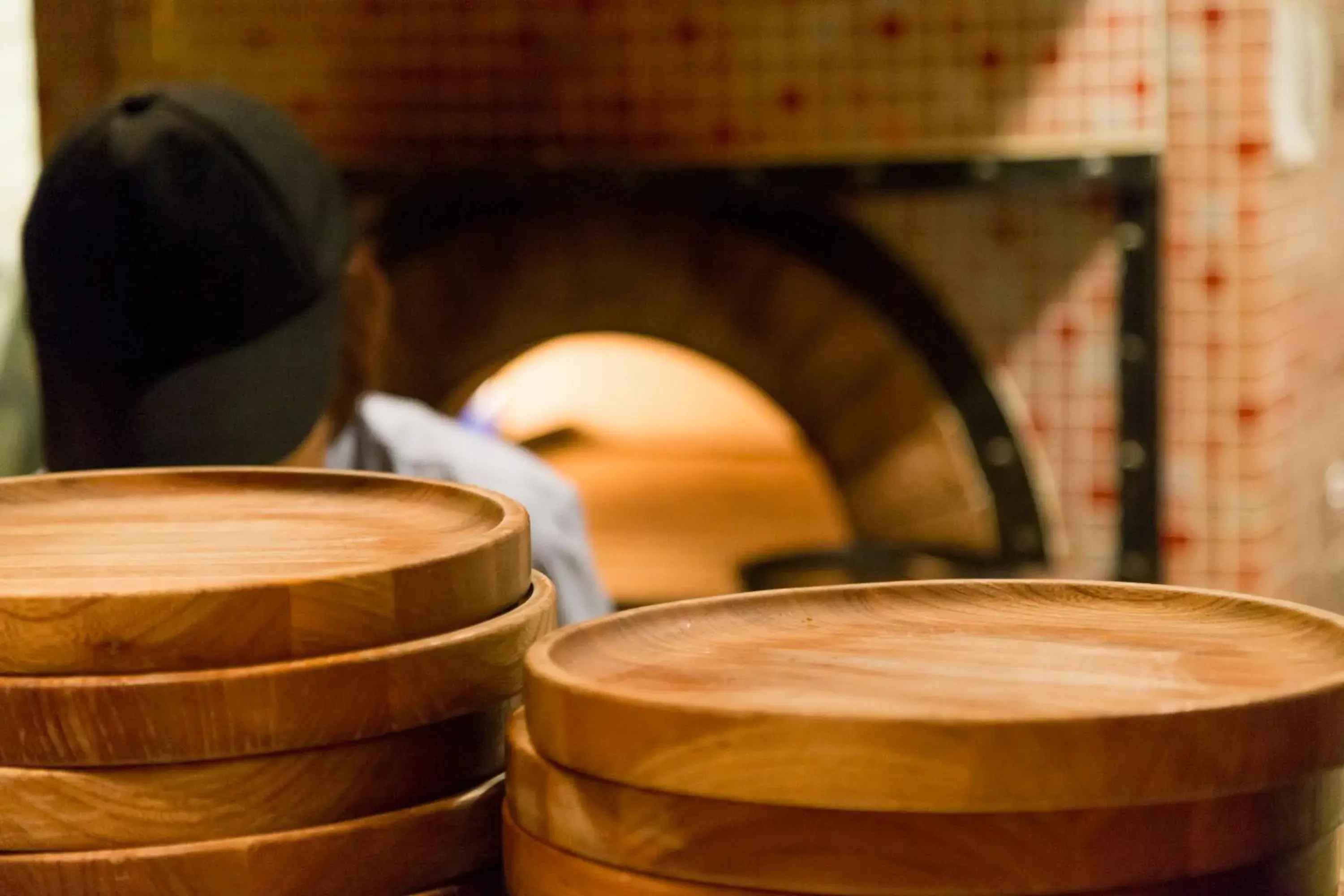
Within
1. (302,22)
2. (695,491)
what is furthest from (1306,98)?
(695,491)

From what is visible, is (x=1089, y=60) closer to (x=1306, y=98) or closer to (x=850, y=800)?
(x=1306, y=98)

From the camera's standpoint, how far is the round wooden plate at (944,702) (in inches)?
22.0

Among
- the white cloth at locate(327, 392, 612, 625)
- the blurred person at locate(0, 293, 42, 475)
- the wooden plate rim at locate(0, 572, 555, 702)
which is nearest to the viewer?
the wooden plate rim at locate(0, 572, 555, 702)

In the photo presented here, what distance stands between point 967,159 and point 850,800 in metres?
2.32

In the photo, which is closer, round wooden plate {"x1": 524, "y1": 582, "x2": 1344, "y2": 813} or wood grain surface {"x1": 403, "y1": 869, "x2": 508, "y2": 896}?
round wooden plate {"x1": 524, "y1": 582, "x2": 1344, "y2": 813}

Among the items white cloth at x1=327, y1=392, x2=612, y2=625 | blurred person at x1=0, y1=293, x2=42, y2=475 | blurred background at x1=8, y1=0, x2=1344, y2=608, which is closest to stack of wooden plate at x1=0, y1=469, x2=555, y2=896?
white cloth at x1=327, y1=392, x2=612, y2=625

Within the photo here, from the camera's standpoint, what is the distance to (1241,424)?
8.93ft

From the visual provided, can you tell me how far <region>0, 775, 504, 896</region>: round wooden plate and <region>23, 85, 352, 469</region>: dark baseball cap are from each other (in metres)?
0.74

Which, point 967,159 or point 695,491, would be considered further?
point 695,491

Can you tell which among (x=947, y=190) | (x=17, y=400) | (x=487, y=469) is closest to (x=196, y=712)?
(x=487, y=469)

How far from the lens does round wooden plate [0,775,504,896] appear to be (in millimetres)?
683

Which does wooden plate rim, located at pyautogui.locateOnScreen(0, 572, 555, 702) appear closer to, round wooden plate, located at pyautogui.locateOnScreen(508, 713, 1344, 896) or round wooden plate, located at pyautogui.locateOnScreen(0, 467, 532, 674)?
round wooden plate, located at pyautogui.locateOnScreen(0, 467, 532, 674)

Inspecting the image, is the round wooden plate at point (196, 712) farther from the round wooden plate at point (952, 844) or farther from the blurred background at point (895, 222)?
the blurred background at point (895, 222)

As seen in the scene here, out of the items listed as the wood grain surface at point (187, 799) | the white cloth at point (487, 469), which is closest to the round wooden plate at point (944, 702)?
the wood grain surface at point (187, 799)
